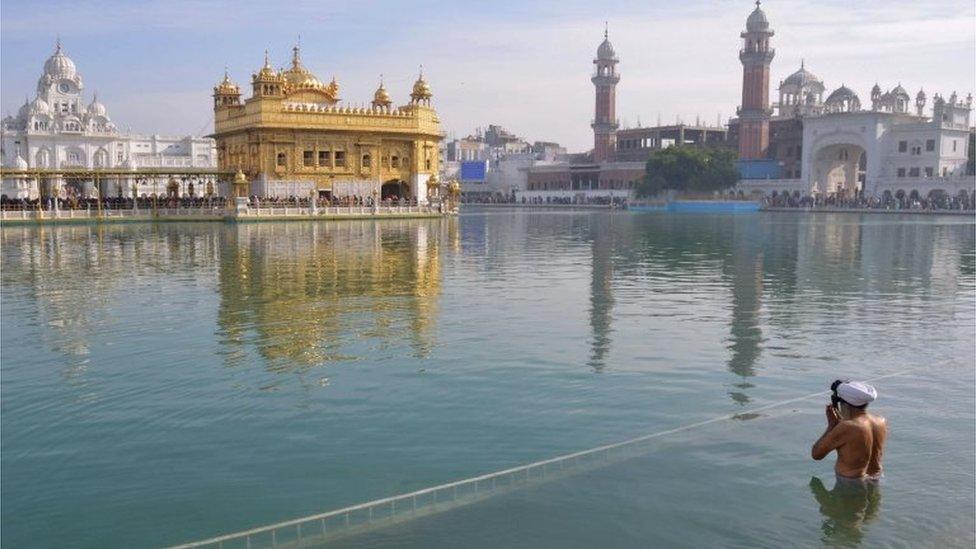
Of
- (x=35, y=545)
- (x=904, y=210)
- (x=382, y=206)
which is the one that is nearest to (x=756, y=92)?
(x=904, y=210)

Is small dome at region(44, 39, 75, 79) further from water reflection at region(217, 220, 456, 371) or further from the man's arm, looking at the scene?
the man's arm

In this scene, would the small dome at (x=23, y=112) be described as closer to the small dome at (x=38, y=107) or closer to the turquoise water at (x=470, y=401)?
the small dome at (x=38, y=107)

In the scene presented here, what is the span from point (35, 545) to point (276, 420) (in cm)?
262

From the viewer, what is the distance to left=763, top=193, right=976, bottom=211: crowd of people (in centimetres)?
6744

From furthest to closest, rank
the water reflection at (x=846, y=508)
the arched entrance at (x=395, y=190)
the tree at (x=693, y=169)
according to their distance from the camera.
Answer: the tree at (x=693, y=169) → the arched entrance at (x=395, y=190) → the water reflection at (x=846, y=508)

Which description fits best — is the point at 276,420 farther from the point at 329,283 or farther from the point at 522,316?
the point at 329,283

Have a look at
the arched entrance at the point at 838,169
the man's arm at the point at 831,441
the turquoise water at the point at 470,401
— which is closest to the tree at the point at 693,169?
the arched entrance at the point at 838,169

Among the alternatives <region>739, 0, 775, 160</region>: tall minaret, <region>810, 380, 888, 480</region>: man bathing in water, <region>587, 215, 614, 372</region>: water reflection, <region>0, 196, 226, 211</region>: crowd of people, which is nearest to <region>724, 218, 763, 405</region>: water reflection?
<region>587, 215, 614, 372</region>: water reflection

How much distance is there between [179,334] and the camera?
38.6 feet

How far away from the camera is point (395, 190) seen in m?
54.6

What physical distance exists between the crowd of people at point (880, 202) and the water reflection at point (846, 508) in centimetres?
6821

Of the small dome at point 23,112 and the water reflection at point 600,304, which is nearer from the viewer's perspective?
the water reflection at point 600,304

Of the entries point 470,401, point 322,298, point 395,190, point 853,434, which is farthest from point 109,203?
point 853,434

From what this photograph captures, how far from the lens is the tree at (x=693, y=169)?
78625 mm
